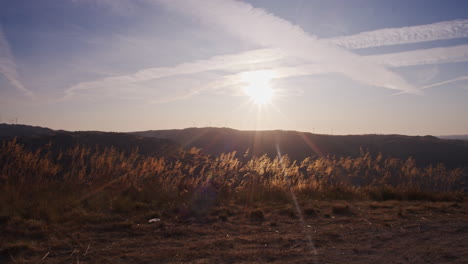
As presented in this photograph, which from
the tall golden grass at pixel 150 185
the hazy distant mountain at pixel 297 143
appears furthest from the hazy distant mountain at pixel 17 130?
Answer: the tall golden grass at pixel 150 185

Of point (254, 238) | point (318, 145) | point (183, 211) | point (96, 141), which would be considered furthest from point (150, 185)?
point (318, 145)

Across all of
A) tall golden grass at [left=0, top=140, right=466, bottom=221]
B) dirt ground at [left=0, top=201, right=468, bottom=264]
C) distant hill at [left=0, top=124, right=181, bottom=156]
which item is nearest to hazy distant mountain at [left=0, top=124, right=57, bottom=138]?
distant hill at [left=0, top=124, right=181, bottom=156]

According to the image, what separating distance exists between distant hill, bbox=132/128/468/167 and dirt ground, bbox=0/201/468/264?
23.4 meters

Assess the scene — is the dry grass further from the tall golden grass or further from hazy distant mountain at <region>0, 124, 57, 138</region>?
hazy distant mountain at <region>0, 124, 57, 138</region>

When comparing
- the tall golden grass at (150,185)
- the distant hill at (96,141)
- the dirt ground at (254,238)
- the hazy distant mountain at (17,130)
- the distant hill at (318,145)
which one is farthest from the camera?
the hazy distant mountain at (17,130)

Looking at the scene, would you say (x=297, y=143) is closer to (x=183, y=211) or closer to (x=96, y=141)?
(x=96, y=141)

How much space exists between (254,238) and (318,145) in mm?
30715

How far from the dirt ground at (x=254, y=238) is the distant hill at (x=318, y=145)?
23.4 meters

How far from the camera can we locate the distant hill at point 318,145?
30.8 m

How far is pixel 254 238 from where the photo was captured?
446 centimetres

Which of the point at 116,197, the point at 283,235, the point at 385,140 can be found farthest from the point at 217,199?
the point at 385,140

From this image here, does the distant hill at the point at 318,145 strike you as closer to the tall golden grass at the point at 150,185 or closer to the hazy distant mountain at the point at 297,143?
the hazy distant mountain at the point at 297,143

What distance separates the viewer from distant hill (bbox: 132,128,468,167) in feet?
101

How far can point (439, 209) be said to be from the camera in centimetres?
657
